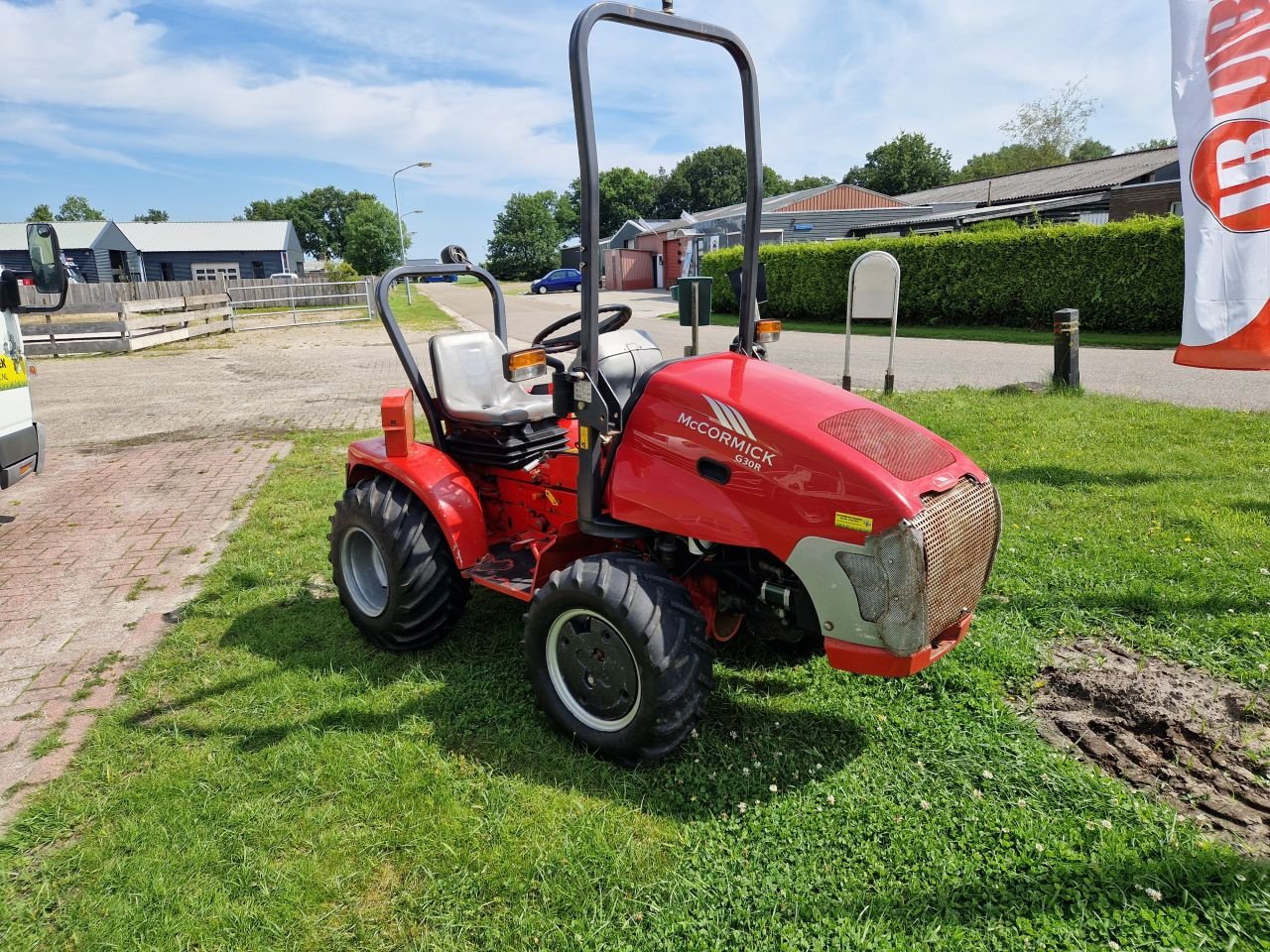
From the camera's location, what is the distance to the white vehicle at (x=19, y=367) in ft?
16.1

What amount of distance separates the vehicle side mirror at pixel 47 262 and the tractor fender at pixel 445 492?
2603mm

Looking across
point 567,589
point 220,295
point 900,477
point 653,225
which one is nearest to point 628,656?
point 567,589

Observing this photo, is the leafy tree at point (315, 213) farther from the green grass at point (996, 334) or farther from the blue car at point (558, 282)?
the green grass at point (996, 334)

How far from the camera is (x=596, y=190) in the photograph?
107 inches

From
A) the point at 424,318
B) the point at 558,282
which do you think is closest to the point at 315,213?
the point at 558,282

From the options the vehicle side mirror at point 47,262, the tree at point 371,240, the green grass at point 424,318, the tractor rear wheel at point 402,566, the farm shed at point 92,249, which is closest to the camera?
the tractor rear wheel at point 402,566

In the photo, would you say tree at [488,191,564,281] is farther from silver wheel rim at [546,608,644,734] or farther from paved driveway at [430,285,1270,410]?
silver wheel rim at [546,608,644,734]

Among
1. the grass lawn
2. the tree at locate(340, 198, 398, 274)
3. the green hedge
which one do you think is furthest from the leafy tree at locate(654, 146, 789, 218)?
the grass lawn

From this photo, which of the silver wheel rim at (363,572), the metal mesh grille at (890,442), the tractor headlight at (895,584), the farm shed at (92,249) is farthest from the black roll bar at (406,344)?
the farm shed at (92,249)

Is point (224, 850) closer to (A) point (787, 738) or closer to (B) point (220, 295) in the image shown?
(A) point (787, 738)

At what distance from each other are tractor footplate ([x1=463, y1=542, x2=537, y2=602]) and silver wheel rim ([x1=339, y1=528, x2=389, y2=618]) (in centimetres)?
54

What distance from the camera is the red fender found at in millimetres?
3496

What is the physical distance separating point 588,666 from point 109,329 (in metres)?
19.7

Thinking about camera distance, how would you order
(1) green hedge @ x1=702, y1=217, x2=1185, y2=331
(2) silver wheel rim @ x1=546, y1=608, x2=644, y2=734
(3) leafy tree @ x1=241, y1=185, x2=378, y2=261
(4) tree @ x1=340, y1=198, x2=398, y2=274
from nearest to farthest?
1. (2) silver wheel rim @ x1=546, y1=608, x2=644, y2=734
2. (1) green hedge @ x1=702, y1=217, x2=1185, y2=331
3. (4) tree @ x1=340, y1=198, x2=398, y2=274
4. (3) leafy tree @ x1=241, y1=185, x2=378, y2=261
